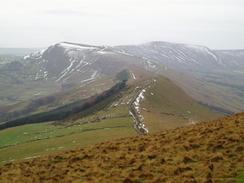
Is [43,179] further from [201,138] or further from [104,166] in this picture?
[201,138]

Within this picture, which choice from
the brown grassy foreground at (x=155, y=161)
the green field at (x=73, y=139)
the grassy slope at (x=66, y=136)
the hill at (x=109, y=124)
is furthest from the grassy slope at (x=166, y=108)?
the brown grassy foreground at (x=155, y=161)

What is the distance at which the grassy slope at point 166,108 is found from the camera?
10278 cm

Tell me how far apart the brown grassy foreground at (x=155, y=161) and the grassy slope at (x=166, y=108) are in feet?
166

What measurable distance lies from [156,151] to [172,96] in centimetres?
12632

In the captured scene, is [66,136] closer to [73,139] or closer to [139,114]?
[73,139]

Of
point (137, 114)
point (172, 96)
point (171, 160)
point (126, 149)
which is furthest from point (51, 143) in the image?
point (172, 96)

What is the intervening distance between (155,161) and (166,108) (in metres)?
102

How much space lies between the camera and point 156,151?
34562mm

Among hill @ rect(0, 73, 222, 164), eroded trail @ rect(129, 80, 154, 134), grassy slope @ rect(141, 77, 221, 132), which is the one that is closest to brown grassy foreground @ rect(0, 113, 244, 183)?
hill @ rect(0, 73, 222, 164)

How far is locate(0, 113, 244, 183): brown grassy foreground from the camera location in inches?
1088

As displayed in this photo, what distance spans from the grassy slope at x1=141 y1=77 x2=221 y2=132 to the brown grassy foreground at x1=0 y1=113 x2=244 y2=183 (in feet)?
166

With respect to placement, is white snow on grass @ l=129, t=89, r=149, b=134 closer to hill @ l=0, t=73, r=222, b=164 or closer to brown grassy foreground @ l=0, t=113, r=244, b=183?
hill @ l=0, t=73, r=222, b=164

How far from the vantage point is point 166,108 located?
5256 inches

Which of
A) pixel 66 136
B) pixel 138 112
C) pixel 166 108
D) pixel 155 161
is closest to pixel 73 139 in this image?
pixel 66 136
